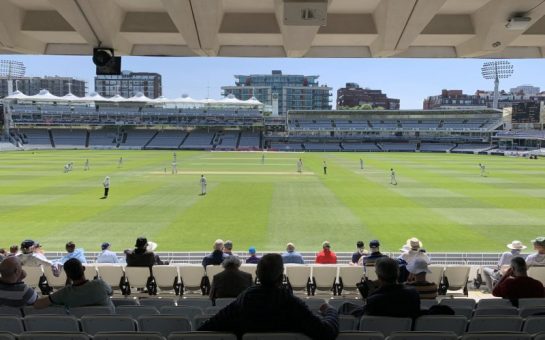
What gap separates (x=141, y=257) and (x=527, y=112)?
71.6m

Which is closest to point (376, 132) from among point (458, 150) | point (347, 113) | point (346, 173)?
point (347, 113)

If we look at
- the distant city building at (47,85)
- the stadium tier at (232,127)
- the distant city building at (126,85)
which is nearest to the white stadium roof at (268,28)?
the stadium tier at (232,127)

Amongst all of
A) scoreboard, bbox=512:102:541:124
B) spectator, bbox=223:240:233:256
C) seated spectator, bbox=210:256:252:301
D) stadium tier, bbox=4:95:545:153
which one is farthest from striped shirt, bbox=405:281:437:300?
stadium tier, bbox=4:95:545:153

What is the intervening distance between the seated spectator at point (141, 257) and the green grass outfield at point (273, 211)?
6.14m

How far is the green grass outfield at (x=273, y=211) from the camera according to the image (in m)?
14.9

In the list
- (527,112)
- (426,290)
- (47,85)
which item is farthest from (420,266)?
(47,85)

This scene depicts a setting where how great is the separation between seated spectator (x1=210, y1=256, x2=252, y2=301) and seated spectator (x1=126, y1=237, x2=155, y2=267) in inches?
109

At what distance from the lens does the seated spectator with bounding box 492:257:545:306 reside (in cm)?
484

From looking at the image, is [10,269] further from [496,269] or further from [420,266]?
[496,269]

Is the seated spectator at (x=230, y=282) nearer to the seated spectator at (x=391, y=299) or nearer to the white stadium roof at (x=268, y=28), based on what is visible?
Answer: the seated spectator at (x=391, y=299)

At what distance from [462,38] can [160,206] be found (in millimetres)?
16563

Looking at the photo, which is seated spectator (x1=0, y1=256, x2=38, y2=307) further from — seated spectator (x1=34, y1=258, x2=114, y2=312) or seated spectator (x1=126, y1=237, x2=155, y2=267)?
seated spectator (x1=126, y1=237, x2=155, y2=267)

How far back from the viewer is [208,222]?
17.3m

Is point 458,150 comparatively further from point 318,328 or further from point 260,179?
point 318,328
